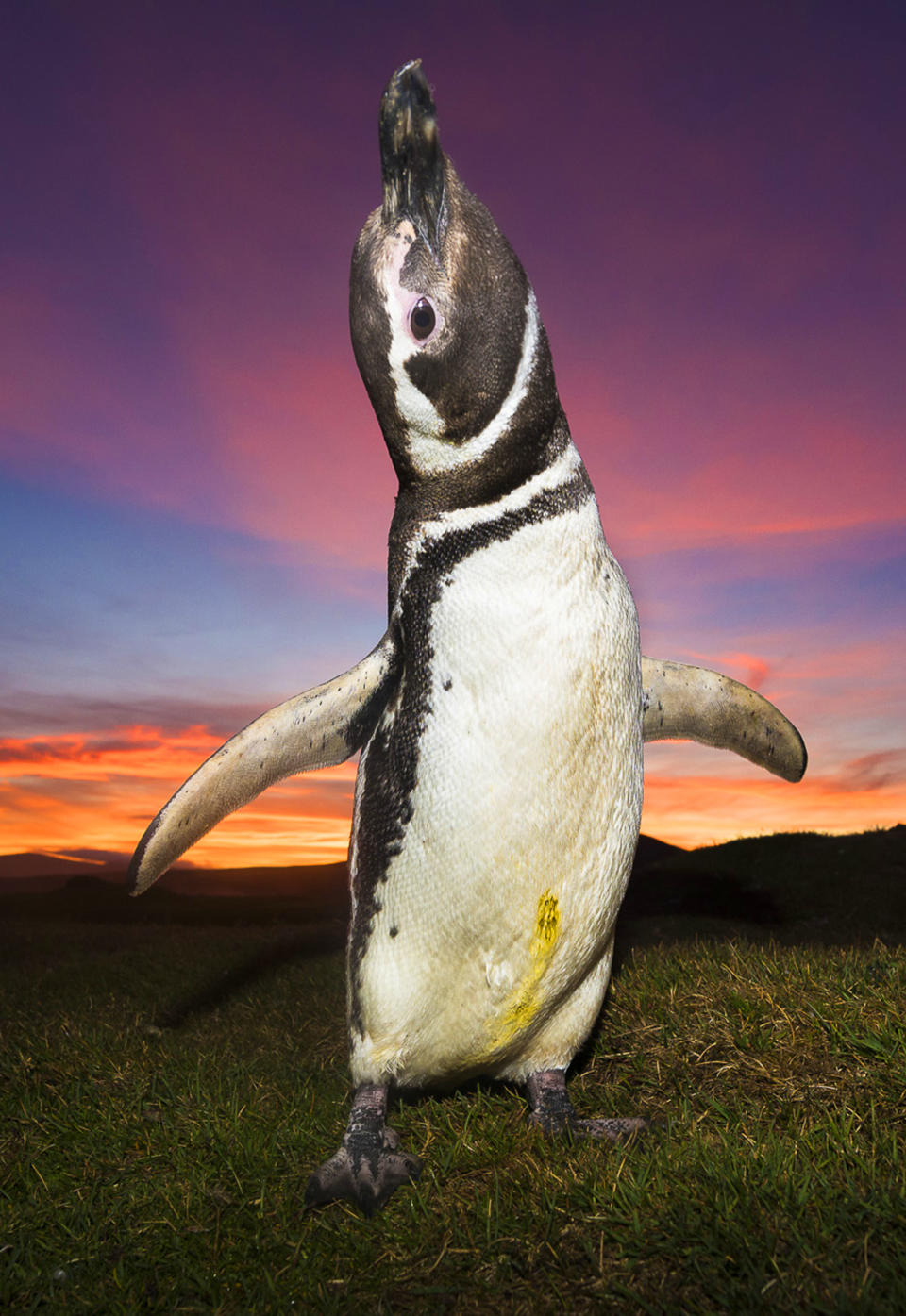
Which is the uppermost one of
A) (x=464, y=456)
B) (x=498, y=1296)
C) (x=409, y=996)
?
(x=464, y=456)

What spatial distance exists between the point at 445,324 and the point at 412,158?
1.40 ft

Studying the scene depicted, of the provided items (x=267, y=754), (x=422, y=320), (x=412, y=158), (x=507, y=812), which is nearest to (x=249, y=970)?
(x=267, y=754)

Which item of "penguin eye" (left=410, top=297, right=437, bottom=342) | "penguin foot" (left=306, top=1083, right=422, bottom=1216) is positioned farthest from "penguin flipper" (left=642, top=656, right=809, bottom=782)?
"penguin foot" (left=306, top=1083, right=422, bottom=1216)

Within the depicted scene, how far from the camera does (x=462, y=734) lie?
2.65 metres

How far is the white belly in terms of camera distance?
2.61m

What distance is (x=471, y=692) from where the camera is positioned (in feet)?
8.64

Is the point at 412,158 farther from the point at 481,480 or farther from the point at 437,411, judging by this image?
the point at 481,480

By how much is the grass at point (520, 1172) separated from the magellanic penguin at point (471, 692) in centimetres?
22

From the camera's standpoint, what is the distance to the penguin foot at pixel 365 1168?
8.09ft

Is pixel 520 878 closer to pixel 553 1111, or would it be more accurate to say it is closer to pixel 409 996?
pixel 409 996

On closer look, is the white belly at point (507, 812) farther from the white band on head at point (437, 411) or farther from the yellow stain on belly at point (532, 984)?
the white band on head at point (437, 411)

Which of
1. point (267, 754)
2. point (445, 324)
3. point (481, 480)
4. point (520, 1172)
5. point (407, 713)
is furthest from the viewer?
point (267, 754)

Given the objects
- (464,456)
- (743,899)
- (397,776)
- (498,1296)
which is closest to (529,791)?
(397,776)

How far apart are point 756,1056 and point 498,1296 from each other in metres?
1.37
